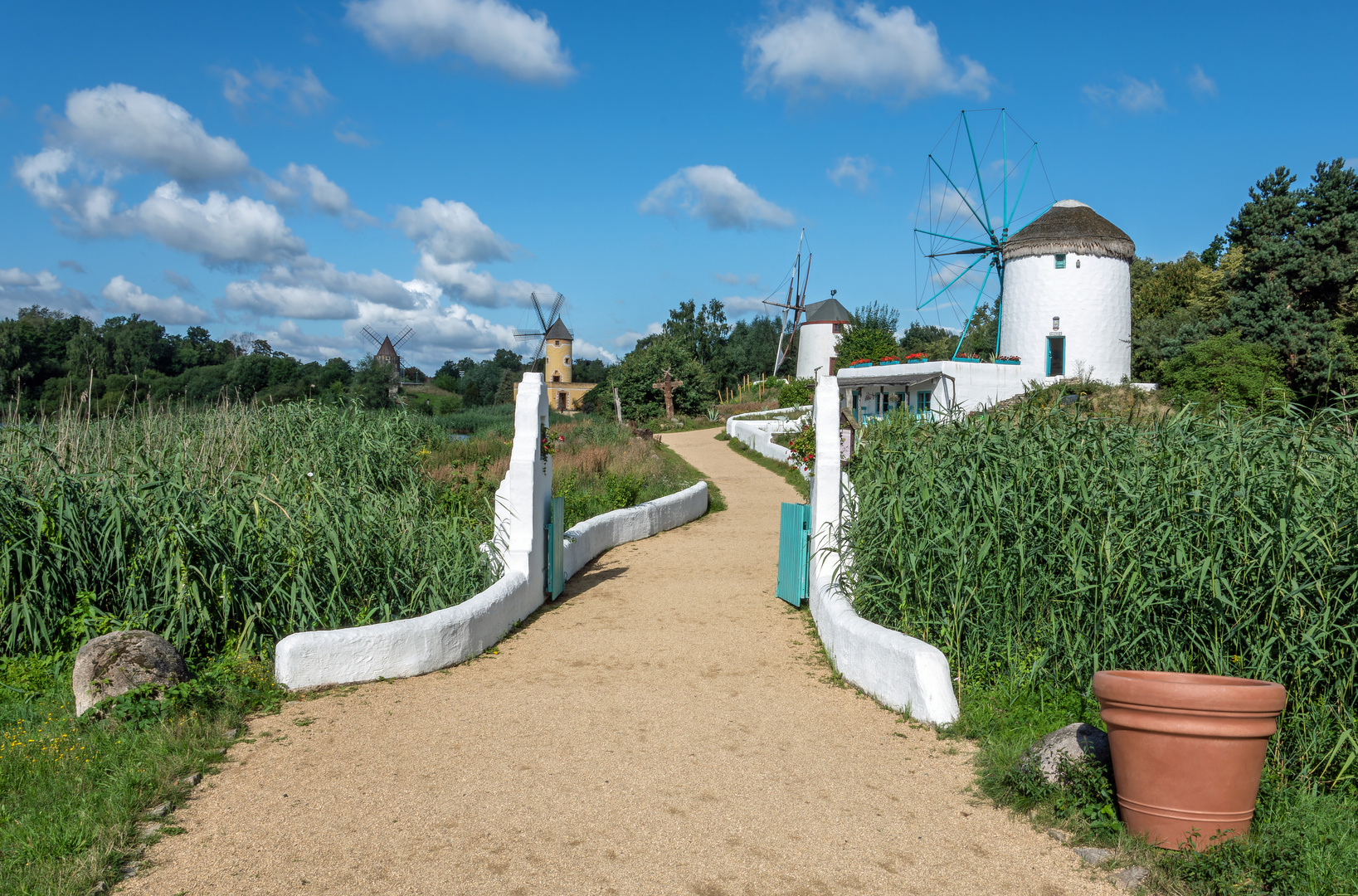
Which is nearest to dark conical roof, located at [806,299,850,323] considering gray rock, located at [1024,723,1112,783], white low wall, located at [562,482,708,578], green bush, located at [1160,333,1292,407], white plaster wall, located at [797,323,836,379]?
white plaster wall, located at [797,323,836,379]

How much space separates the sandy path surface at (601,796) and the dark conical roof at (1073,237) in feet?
88.1

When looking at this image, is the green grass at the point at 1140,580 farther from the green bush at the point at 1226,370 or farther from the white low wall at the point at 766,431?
the green bush at the point at 1226,370

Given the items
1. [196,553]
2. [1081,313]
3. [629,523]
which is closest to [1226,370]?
[1081,313]

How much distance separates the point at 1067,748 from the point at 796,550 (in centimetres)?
466

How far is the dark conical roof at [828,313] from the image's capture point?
5097cm

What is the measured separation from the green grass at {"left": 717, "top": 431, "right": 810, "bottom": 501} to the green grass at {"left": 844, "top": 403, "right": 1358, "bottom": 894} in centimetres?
718

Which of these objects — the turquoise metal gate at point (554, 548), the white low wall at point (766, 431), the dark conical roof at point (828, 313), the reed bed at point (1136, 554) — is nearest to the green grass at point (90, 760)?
the turquoise metal gate at point (554, 548)

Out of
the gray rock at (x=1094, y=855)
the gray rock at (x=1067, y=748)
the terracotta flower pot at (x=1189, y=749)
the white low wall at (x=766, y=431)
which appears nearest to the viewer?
the terracotta flower pot at (x=1189, y=749)

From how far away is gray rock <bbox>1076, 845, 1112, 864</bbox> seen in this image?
344 cm

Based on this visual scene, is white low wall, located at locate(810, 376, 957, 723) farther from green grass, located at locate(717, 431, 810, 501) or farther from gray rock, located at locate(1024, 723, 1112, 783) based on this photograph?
green grass, located at locate(717, 431, 810, 501)

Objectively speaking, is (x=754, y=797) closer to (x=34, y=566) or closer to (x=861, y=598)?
(x=861, y=598)

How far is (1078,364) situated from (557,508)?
82.2ft

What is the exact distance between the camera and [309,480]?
833 cm

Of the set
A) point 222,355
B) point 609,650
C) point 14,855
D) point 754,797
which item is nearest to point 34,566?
point 14,855
